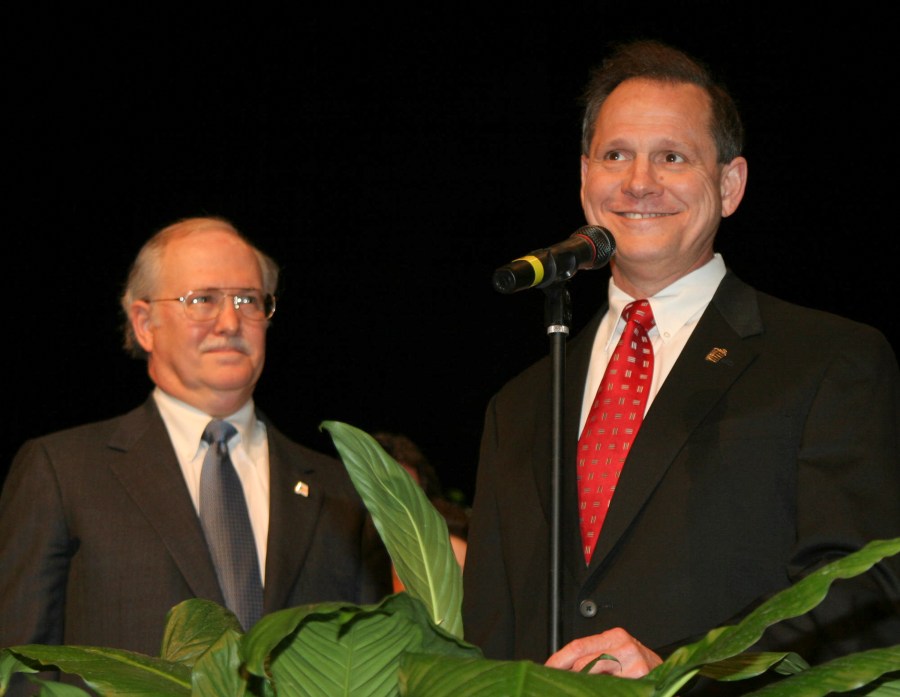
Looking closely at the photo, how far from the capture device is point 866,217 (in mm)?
4609

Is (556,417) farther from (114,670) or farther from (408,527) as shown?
(114,670)

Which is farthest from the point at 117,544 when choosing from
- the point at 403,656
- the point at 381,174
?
the point at 381,174

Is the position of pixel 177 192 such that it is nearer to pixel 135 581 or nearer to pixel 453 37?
pixel 453 37

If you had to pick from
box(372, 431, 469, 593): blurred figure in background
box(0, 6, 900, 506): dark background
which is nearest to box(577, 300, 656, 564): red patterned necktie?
box(372, 431, 469, 593): blurred figure in background

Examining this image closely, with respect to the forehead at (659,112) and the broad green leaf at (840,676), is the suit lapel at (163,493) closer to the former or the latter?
the forehead at (659,112)

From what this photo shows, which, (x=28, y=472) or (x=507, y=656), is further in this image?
(x=28, y=472)

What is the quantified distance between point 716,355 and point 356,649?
1149 millimetres

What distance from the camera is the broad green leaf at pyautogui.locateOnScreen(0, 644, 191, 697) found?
1077mm

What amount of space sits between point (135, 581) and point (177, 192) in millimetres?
2504

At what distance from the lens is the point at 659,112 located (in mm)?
2264

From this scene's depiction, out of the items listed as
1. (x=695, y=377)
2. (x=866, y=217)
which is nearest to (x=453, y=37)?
(x=866, y=217)

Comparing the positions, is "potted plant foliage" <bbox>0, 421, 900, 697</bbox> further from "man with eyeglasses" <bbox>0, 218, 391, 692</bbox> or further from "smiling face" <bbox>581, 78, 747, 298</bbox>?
"man with eyeglasses" <bbox>0, 218, 391, 692</bbox>

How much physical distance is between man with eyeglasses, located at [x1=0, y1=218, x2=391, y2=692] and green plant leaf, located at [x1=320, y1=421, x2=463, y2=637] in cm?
162

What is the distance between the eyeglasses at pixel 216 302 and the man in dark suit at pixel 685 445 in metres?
0.91
